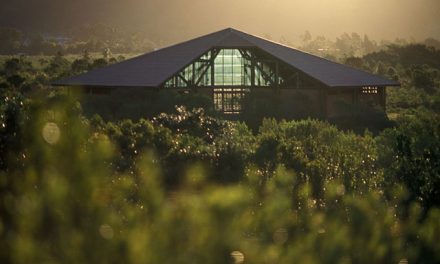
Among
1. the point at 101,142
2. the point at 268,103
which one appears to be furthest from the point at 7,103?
the point at 268,103

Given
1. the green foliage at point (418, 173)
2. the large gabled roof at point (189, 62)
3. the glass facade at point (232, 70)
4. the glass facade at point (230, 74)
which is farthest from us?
the glass facade at point (232, 70)

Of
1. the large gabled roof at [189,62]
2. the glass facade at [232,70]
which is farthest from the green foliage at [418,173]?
the glass facade at [232,70]

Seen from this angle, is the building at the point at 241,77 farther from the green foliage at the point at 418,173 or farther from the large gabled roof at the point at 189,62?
the green foliage at the point at 418,173

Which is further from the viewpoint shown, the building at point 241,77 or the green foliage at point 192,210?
the building at point 241,77

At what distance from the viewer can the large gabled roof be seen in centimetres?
4806

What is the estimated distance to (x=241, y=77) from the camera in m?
50.9

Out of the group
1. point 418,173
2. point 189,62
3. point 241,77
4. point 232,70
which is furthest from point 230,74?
point 418,173

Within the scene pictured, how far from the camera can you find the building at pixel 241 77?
48156 mm

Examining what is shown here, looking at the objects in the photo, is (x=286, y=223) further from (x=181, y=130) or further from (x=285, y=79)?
(x=285, y=79)

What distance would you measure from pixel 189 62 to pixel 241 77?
3.77m

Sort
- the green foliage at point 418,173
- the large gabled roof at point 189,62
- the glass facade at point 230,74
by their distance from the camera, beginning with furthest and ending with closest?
the glass facade at point 230,74, the large gabled roof at point 189,62, the green foliage at point 418,173

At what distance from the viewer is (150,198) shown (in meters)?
14.0

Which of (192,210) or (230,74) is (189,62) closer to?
(230,74)

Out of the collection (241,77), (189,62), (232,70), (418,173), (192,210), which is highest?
(189,62)
